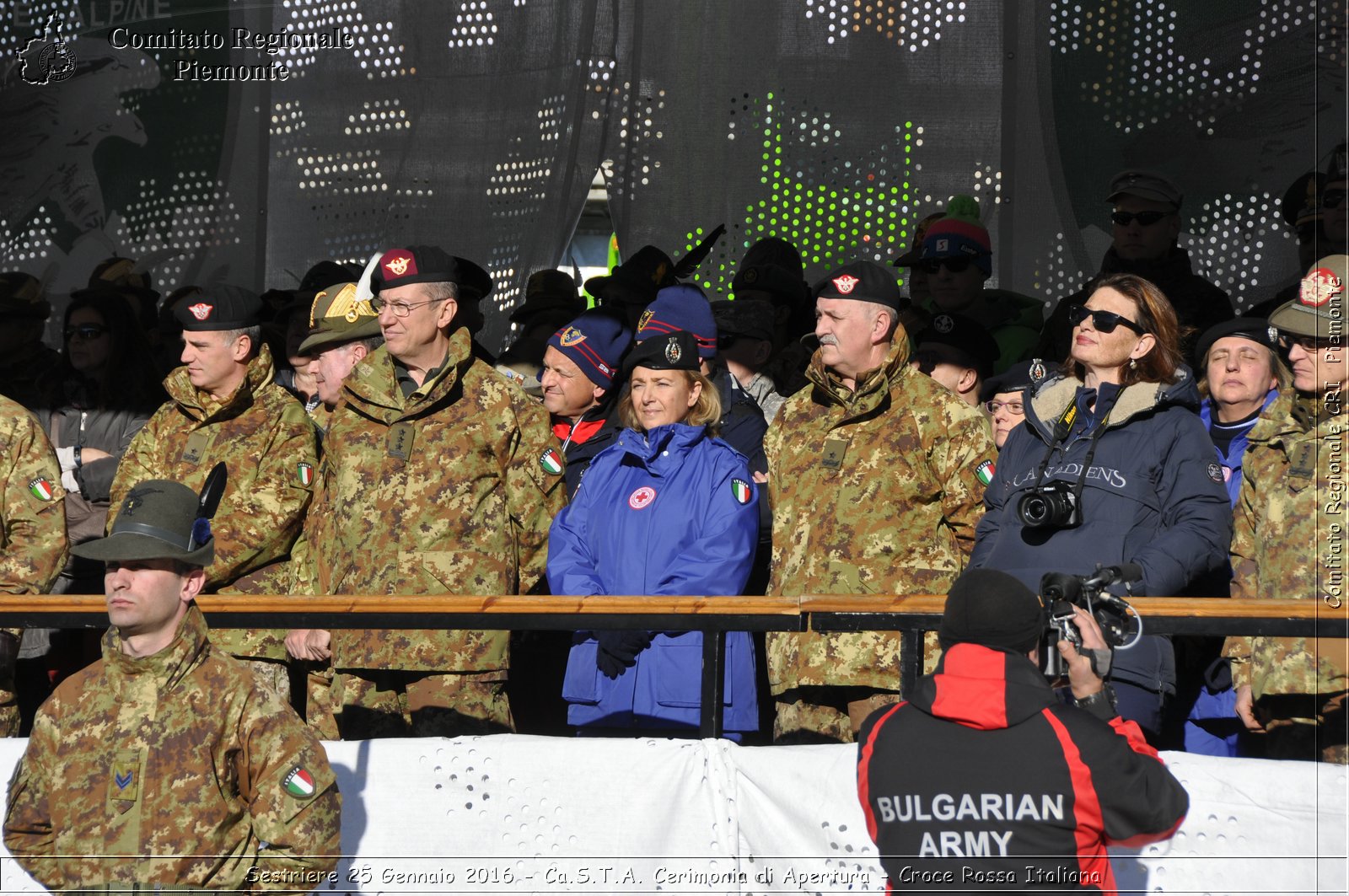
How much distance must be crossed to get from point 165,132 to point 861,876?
18.3ft

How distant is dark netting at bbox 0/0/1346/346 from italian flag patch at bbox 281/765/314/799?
158 inches

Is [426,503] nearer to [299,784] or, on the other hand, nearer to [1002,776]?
[299,784]

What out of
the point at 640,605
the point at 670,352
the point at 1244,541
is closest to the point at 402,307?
the point at 670,352

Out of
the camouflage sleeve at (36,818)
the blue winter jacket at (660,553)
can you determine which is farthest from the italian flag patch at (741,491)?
the camouflage sleeve at (36,818)

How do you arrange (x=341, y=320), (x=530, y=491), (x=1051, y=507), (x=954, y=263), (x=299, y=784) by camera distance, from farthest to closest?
(x=954, y=263), (x=341, y=320), (x=530, y=491), (x=1051, y=507), (x=299, y=784)

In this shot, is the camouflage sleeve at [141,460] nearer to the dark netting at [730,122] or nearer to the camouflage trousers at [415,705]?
the camouflage trousers at [415,705]

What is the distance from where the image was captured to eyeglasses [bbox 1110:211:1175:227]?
6.02m

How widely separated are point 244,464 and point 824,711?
2.27 meters

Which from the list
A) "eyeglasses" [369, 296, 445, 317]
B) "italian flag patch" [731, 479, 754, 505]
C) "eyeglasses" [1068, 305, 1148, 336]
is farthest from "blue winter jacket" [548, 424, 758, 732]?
"eyeglasses" [1068, 305, 1148, 336]

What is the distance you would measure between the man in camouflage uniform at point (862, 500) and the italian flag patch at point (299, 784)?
173 centimetres

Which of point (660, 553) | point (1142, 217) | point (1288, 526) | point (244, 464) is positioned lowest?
point (660, 553)

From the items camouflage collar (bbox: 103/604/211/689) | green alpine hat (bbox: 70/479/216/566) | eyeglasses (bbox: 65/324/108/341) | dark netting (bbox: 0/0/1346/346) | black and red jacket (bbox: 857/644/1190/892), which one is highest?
Result: dark netting (bbox: 0/0/1346/346)

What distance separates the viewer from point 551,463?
5.55 meters

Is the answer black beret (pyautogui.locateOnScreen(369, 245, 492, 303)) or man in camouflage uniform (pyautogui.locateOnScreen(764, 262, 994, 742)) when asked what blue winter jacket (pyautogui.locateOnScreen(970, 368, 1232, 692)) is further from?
black beret (pyautogui.locateOnScreen(369, 245, 492, 303))
